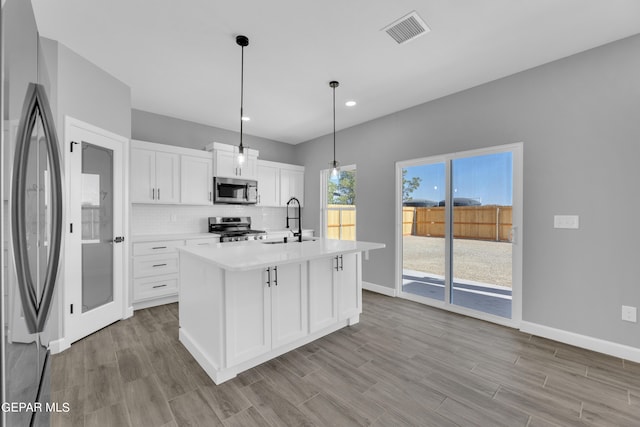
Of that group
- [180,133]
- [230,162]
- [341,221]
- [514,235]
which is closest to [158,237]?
[230,162]

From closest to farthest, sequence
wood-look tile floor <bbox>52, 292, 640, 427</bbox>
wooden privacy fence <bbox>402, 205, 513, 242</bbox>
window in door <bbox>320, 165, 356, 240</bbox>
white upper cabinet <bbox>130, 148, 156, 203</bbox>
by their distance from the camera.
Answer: wood-look tile floor <bbox>52, 292, 640, 427</bbox>
wooden privacy fence <bbox>402, 205, 513, 242</bbox>
white upper cabinet <bbox>130, 148, 156, 203</bbox>
window in door <bbox>320, 165, 356, 240</bbox>

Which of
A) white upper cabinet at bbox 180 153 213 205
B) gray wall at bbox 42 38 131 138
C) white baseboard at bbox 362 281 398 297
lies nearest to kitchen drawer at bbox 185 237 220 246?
white upper cabinet at bbox 180 153 213 205

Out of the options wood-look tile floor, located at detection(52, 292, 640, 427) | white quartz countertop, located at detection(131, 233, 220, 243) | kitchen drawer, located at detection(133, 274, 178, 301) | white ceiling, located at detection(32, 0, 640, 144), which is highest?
white ceiling, located at detection(32, 0, 640, 144)

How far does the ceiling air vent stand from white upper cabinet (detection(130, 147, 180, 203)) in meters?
3.42

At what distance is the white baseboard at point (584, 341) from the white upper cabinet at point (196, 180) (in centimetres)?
462

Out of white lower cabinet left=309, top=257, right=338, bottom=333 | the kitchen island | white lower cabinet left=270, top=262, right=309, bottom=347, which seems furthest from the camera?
white lower cabinet left=309, top=257, right=338, bottom=333

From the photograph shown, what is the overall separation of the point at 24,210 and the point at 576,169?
3874 mm

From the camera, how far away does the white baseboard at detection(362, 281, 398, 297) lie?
4.27 m

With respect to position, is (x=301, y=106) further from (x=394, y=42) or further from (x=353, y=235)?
(x=353, y=235)

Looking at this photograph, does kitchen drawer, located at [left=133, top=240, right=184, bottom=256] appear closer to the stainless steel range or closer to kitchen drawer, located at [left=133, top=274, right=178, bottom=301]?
kitchen drawer, located at [left=133, top=274, right=178, bottom=301]

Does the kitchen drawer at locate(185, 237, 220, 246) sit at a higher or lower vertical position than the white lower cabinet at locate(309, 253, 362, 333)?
higher

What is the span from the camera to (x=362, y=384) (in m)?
2.11

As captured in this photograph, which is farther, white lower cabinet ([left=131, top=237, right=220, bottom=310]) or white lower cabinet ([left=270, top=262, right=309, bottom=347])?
white lower cabinet ([left=131, top=237, right=220, bottom=310])

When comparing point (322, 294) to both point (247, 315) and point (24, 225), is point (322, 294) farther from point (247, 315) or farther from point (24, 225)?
point (24, 225)
